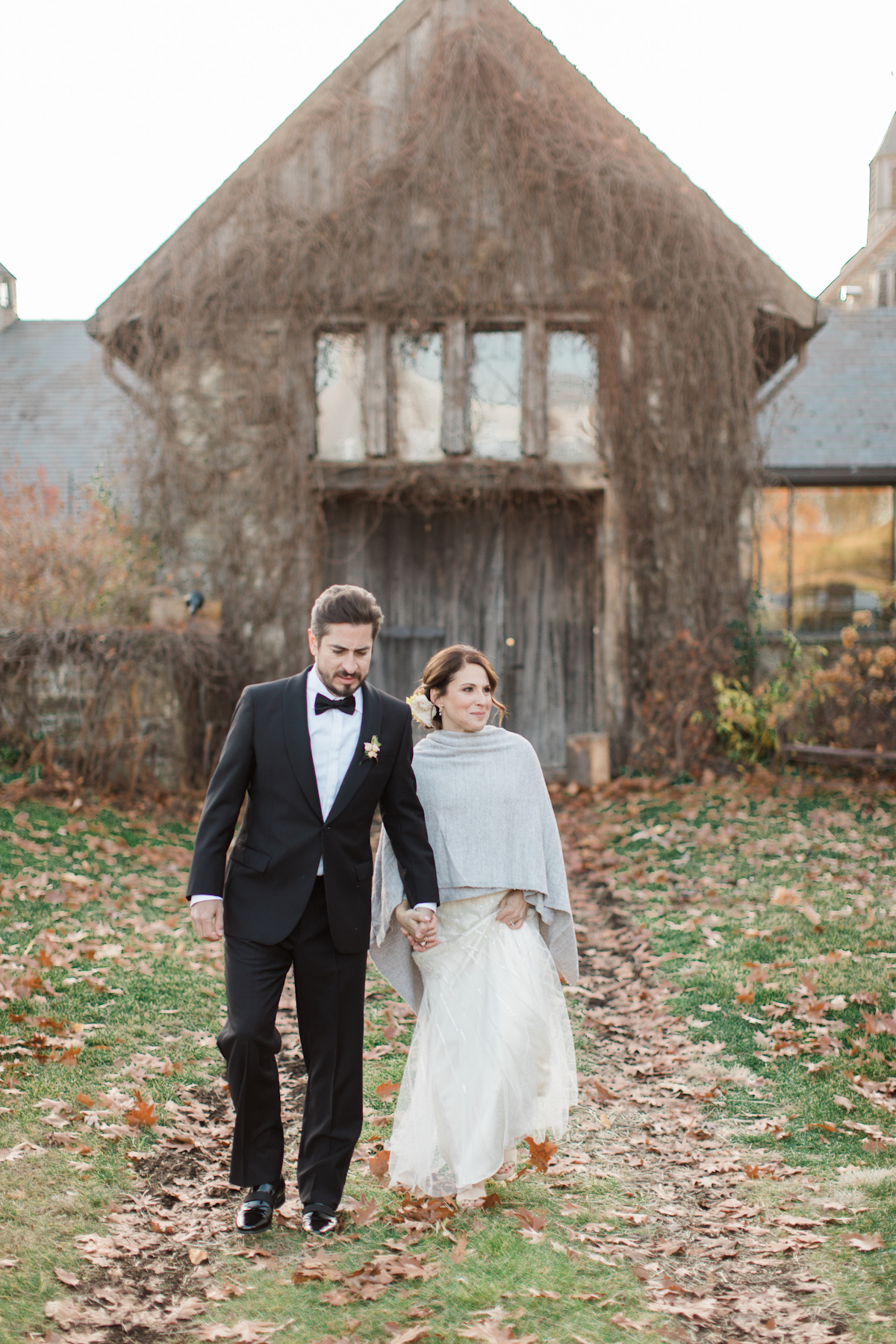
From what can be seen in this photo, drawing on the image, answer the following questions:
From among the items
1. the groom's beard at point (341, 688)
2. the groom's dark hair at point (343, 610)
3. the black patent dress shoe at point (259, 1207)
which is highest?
the groom's dark hair at point (343, 610)

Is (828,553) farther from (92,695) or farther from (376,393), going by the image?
(92,695)

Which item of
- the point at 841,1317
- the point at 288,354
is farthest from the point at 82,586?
the point at 841,1317

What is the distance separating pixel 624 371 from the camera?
36.2 feet

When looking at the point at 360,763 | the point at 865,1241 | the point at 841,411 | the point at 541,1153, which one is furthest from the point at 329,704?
the point at 841,411

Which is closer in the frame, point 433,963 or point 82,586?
point 433,963

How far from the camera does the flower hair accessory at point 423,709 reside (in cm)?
380

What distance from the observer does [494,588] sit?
1170 centimetres

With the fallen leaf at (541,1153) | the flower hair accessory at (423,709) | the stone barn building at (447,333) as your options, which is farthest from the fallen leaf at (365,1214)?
the stone barn building at (447,333)

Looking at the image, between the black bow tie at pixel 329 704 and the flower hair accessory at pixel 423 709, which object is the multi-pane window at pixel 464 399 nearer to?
the flower hair accessory at pixel 423 709

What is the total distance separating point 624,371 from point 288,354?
319 centimetres

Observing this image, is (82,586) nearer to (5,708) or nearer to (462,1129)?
(5,708)

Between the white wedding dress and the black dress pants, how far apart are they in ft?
0.70

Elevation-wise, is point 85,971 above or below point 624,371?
below

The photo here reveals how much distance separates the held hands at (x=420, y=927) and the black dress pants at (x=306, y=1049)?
17 cm
